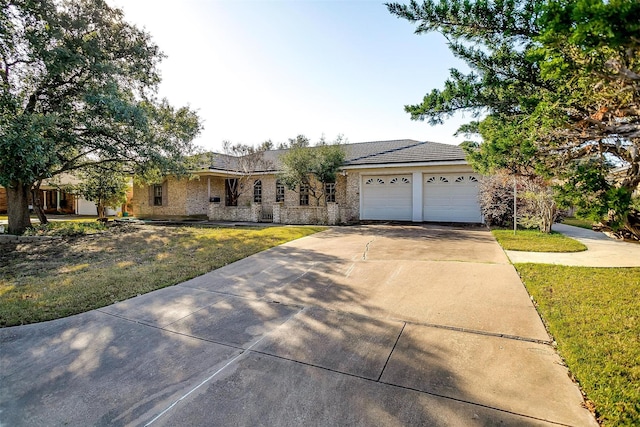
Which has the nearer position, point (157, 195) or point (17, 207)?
point (17, 207)

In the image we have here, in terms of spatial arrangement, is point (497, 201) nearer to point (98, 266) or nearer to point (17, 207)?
point (98, 266)

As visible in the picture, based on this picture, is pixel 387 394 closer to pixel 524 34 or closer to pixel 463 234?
pixel 524 34

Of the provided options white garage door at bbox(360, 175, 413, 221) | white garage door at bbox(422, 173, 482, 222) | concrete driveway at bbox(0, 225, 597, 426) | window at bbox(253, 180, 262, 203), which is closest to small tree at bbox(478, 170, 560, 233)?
white garage door at bbox(422, 173, 482, 222)

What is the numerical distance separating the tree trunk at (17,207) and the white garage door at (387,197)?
49.8 feet

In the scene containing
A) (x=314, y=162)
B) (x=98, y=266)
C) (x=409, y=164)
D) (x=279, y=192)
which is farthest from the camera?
(x=279, y=192)

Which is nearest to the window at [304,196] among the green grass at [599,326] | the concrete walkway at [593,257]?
the concrete walkway at [593,257]

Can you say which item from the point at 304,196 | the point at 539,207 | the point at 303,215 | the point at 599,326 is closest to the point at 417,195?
the point at 539,207

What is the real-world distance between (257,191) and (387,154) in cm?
882

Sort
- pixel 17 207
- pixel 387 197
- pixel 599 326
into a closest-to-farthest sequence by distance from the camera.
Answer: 1. pixel 599 326
2. pixel 17 207
3. pixel 387 197

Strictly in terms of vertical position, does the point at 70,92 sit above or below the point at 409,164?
above

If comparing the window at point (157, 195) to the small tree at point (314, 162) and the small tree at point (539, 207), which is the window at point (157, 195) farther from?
the small tree at point (539, 207)

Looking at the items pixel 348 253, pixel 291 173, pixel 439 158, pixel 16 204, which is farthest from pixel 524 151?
pixel 16 204

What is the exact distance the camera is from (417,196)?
16219 millimetres

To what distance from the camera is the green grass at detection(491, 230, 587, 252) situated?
331 inches
